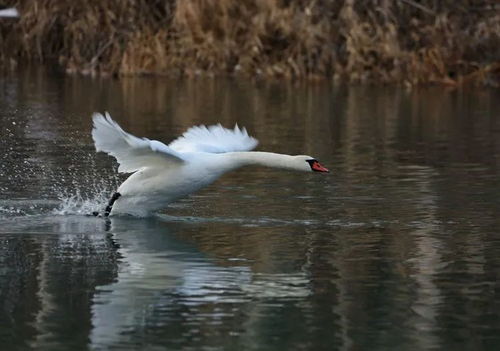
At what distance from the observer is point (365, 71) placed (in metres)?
28.3

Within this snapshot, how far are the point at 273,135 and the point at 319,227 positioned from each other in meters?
7.52

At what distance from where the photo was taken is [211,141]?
12969 mm

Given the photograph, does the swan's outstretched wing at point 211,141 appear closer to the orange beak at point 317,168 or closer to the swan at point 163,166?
the swan at point 163,166

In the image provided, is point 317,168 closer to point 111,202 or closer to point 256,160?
point 256,160

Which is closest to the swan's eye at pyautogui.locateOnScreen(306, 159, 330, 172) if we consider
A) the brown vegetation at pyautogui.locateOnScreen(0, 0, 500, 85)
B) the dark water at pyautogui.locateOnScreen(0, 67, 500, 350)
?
the dark water at pyautogui.locateOnScreen(0, 67, 500, 350)

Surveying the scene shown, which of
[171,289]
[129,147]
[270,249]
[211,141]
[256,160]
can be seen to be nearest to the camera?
[171,289]

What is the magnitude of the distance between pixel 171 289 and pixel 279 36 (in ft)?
65.8

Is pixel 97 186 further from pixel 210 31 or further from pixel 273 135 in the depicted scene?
pixel 210 31

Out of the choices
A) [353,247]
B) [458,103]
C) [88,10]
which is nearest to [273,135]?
[458,103]

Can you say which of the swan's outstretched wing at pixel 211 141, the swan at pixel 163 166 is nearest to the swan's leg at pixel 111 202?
the swan at pixel 163 166

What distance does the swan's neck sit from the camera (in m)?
11.5

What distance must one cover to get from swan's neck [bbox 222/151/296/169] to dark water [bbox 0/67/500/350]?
45 cm

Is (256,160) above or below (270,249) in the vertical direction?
above

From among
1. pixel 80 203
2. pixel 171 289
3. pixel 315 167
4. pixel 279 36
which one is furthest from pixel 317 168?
pixel 279 36
